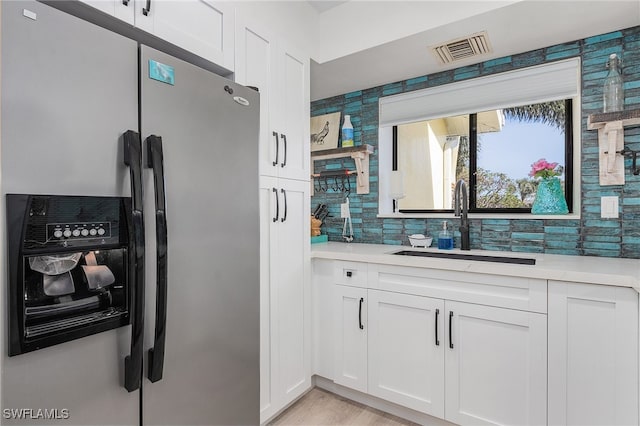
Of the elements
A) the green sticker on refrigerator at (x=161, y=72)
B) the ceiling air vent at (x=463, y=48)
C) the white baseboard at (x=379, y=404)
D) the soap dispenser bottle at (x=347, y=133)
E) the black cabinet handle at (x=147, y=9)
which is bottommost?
the white baseboard at (x=379, y=404)

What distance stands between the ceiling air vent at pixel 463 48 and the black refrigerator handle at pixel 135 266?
72.8 inches

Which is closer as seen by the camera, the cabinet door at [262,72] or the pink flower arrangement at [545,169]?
the cabinet door at [262,72]

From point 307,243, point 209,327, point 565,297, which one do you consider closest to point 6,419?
point 209,327

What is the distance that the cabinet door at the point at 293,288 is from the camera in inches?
75.7

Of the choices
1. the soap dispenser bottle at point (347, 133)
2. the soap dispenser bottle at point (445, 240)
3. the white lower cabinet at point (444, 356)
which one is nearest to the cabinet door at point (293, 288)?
the white lower cabinet at point (444, 356)

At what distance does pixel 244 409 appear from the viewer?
4.79ft

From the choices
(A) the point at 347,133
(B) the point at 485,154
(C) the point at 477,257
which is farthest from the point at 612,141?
(A) the point at 347,133

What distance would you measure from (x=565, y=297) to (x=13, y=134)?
6.60ft

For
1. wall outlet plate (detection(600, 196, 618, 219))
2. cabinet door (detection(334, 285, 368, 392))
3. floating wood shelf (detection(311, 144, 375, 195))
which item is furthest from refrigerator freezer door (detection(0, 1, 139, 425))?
wall outlet plate (detection(600, 196, 618, 219))

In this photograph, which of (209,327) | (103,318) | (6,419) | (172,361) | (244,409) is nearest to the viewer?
(6,419)

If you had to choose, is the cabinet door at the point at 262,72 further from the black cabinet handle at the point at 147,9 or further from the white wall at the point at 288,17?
the black cabinet handle at the point at 147,9

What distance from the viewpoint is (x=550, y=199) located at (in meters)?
2.08

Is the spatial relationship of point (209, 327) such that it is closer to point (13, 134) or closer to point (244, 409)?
point (244, 409)

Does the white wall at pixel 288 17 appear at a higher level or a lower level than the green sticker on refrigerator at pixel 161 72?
higher
